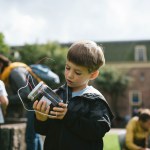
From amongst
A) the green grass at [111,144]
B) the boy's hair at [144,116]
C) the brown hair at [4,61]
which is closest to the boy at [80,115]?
the brown hair at [4,61]

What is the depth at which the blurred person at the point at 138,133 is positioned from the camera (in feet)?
15.3

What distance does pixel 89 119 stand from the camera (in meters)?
1.81

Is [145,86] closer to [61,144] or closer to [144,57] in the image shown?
[144,57]

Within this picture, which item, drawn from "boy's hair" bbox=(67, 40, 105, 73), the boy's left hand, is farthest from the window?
the boy's left hand

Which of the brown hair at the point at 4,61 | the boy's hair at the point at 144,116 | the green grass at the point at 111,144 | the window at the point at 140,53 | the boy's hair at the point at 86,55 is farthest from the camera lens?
the window at the point at 140,53

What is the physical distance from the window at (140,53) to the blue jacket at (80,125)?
1338 inches

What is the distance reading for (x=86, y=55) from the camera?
71.4 inches

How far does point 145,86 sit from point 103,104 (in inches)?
1311

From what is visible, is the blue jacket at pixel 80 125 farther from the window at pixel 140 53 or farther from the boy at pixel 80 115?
the window at pixel 140 53

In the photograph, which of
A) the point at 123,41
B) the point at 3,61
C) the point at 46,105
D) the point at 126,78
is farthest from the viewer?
the point at 123,41

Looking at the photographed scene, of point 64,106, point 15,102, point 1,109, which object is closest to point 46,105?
point 64,106

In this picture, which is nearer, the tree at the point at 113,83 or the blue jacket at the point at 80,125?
the blue jacket at the point at 80,125

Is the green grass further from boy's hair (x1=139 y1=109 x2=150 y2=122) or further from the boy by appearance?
the boy

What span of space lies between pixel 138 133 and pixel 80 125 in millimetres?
3227
